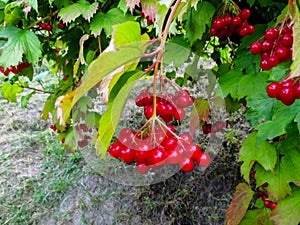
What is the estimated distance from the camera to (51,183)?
245 centimetres

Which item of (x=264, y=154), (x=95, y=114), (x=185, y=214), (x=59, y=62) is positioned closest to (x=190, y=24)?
(x=264, y=154)

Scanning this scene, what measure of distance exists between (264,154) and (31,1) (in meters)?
0.88

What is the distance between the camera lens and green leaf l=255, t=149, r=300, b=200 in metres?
1.07

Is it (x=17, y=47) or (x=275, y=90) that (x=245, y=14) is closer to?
(x=275, y=90)

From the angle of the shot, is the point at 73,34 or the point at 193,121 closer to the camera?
the point at 193,121

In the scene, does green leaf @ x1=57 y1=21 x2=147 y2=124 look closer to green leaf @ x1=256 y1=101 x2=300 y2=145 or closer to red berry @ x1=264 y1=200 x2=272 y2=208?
green leaf @ x1=256 y1=101 x2=300 y2=145

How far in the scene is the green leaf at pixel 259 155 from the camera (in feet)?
3.55

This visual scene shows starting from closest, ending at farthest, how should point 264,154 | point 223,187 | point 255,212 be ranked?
point 264,154, point 255,212, point 223,187

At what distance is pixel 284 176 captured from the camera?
1.09 metres

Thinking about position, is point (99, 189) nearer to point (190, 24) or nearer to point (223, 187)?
point (223, 187)

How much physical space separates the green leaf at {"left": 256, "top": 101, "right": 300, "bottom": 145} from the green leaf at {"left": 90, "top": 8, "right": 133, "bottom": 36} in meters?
0.58

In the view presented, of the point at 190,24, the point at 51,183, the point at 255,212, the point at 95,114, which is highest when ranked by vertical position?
the point at 190,24

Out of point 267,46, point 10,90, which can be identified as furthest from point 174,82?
point 10,90

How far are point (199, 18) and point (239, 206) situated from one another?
2.20ft
